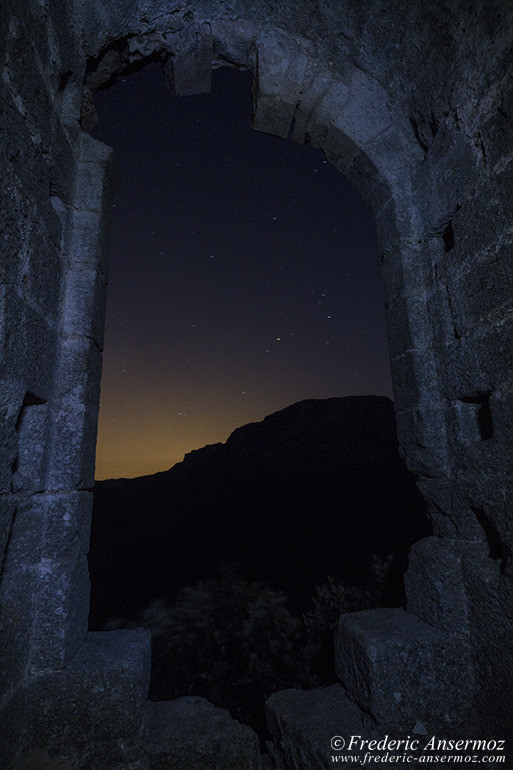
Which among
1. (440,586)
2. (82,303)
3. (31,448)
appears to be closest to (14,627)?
(31,448)

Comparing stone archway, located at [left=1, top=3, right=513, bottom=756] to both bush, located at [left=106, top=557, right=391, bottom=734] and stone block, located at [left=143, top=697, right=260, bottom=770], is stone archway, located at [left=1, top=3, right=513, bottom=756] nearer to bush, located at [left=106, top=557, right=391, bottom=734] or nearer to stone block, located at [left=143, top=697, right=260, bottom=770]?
stone block, located at [left=143, top=697, right=260, bottom=770]

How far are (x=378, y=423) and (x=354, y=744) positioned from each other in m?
13.4

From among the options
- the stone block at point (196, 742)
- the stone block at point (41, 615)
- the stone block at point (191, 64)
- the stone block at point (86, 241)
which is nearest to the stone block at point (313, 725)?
the stone block at point (196, 742)

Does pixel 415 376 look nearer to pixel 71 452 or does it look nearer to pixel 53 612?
pixel 71 452

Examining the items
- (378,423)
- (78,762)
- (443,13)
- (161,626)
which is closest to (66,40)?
(443,13)

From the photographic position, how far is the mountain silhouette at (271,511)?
593 centimetres

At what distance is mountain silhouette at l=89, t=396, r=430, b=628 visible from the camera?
5.93 meters

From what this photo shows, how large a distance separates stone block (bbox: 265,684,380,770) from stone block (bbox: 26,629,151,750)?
2.48ft

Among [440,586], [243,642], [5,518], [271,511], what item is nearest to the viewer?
[5,518]

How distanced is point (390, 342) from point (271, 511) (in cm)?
846

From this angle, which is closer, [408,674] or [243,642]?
[408,674]

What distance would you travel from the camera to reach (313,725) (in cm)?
180

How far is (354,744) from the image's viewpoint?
1.67 metres

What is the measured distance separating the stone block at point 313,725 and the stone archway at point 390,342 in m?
0.09
